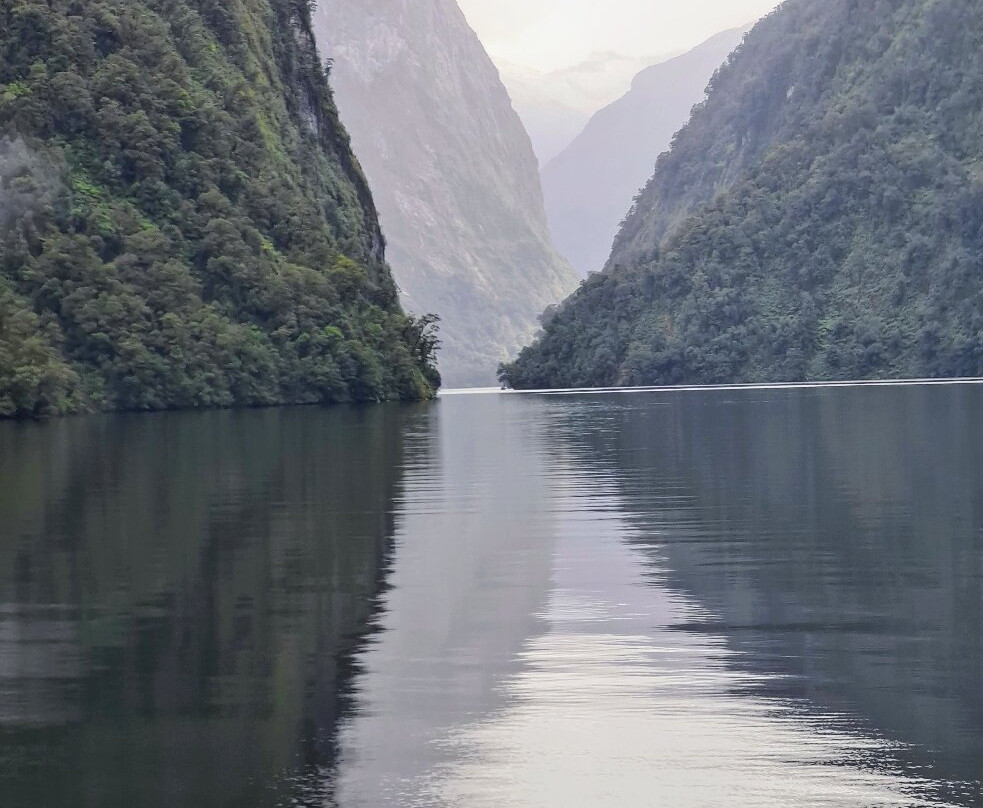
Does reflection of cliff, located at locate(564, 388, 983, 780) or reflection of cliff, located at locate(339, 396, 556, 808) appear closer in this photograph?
reflection of cliff, located at locate(339, 396, 556, 808)

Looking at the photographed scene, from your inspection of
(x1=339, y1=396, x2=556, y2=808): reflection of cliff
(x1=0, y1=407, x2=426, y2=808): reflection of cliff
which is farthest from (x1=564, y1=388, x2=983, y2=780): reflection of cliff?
(x1=0, y1=407, x2=426, y2=808): reflection of cliff

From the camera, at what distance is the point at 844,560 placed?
80.9 feet

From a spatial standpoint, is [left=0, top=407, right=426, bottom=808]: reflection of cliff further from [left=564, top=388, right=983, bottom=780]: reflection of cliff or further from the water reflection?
[left=564, top=388, right=983, bottom=780]: reflection of cliff

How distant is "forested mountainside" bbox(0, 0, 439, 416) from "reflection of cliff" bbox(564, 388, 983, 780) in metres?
62.6

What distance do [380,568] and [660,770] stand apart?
12.2 m

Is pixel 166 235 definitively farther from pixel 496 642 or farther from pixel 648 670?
pixel 648 670

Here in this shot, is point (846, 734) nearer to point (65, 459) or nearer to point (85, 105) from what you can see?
point (65, 459)

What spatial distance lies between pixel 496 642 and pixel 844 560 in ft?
24.9

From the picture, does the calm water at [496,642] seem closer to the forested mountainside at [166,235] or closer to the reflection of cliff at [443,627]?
the reflection of cliff at [443,627]

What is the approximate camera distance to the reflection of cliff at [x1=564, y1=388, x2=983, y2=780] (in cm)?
1553

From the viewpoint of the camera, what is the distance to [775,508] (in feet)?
108

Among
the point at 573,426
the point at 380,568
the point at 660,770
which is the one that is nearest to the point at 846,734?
the point at 660,770

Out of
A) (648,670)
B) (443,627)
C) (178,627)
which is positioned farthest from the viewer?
(443,627)

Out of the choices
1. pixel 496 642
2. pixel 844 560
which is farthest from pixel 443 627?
pixel 844 560
